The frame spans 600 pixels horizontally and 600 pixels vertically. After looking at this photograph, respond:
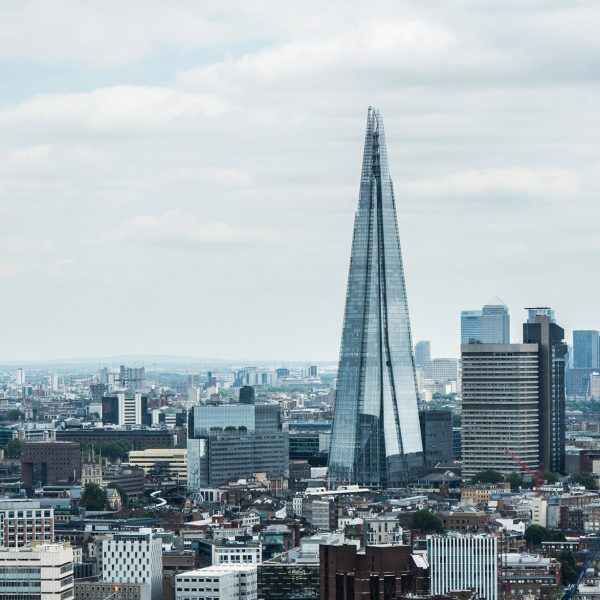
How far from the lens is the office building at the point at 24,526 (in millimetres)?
133375

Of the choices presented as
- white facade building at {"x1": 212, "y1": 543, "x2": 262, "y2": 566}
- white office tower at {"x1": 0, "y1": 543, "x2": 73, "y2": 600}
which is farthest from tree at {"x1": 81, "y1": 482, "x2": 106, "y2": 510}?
white office tower at {"x1": 0, "y1": 543, "x2": 73, "y2": 600}

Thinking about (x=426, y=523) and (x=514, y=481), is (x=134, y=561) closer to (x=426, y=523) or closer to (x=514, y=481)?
(x=426, y=523)

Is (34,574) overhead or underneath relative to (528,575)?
overhead

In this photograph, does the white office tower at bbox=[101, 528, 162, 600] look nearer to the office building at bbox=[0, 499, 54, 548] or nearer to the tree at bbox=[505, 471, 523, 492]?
the office building at bbox=[0, 499, 54, 548]

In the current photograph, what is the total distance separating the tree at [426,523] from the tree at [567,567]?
8.47 m

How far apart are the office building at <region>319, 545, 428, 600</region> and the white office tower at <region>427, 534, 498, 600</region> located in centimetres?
2049

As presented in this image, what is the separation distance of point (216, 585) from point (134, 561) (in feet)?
33.0

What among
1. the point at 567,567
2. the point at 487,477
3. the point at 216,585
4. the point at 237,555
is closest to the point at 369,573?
the point at 216,585

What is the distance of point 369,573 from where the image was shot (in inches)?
3676

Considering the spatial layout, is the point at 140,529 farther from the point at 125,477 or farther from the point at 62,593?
the point at 125,477

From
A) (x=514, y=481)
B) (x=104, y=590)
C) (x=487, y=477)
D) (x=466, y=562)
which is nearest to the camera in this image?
(x=104, y=590)

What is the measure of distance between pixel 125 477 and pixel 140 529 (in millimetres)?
60325

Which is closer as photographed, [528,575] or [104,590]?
[104,590]

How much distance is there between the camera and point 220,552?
129 metres
